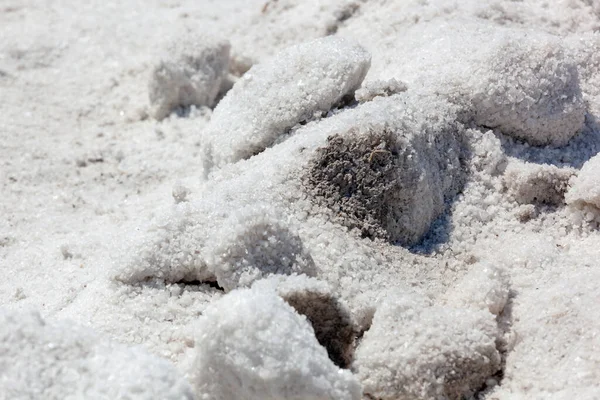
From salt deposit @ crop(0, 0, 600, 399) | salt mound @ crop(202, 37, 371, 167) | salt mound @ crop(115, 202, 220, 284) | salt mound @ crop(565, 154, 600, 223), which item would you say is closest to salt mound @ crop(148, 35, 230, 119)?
salt deposit @ crop(0, 0, 600, 399)

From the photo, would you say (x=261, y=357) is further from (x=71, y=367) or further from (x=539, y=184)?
(x=539, y=184)

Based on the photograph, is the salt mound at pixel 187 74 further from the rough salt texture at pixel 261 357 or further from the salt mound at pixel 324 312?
the rough salt texture at pixel 261 357

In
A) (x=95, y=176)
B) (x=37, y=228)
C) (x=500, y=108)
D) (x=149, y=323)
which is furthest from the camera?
(x=95, y=176)

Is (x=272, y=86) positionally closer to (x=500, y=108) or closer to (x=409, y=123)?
(x=409, y=123)

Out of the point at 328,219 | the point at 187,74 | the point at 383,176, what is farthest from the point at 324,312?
the point at 187,74

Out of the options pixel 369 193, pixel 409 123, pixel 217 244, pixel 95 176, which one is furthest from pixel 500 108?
pixel 95 176
